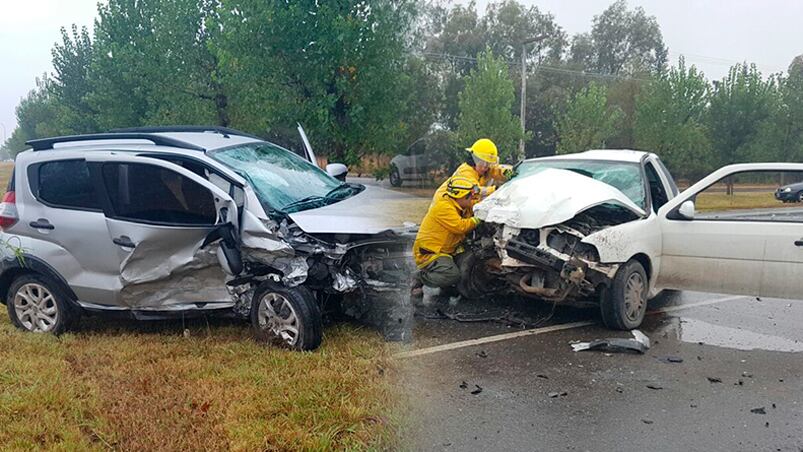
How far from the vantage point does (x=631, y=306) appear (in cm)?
528

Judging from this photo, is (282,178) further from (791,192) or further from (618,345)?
(791,192)

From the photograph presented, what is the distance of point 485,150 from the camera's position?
5.25m

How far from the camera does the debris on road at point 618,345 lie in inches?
187

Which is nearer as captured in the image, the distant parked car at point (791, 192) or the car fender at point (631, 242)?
the car fender at point (631, 242)

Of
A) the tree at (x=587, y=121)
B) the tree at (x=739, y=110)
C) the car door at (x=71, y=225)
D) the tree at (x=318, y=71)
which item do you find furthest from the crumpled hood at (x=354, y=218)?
the tree at (x=739, y=110)

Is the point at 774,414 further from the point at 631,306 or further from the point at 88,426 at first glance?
the point at 88,426

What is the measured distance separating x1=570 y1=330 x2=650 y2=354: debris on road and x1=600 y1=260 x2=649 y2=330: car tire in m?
0.28

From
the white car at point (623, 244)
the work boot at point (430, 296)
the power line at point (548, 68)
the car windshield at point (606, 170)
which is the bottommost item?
the work boot at point (430, 296)

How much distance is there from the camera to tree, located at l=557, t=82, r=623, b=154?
528 centimetres

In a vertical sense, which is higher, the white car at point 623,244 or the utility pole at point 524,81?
the utility pole at point 524,81

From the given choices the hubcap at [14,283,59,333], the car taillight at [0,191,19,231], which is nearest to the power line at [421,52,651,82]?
the hubcap at [14,283,59,333]

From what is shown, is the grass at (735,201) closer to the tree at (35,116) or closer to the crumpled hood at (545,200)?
the crumpled hood at (545,200)

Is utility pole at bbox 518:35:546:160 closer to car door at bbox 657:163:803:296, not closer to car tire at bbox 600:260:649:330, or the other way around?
car tire at bbox 600:260:649:330

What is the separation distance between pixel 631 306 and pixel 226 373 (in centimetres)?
345
